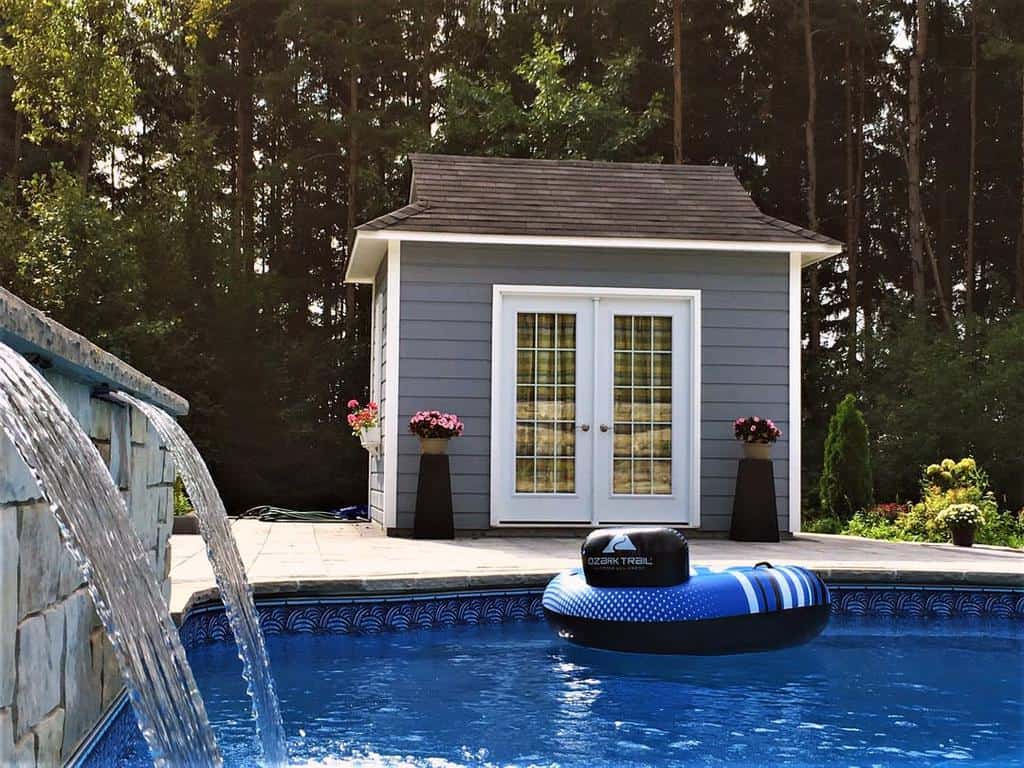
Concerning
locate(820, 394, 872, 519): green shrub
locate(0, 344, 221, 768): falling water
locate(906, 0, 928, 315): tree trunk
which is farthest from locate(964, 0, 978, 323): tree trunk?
locate(0, 344, 221, 768): falling water

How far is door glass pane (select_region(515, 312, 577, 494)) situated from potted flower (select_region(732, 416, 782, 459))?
4.44 ft

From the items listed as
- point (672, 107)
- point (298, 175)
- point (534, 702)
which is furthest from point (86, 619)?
point (672, 107)

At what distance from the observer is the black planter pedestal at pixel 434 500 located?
889 centimetres

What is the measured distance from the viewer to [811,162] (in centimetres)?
1792

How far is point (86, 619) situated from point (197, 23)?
1456cm

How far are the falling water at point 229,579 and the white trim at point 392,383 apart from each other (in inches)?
196

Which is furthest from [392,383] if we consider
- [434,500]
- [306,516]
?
[306,516]

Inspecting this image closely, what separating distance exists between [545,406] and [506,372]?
0.42 meters

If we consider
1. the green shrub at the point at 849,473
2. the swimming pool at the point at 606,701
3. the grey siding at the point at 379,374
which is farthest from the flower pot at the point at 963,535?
the grey siding at the point at 379,374

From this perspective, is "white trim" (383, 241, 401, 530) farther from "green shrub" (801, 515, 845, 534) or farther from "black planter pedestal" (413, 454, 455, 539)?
"green shrub" (801, 515, 845, 534)

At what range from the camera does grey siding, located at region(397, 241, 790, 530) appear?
920 cm

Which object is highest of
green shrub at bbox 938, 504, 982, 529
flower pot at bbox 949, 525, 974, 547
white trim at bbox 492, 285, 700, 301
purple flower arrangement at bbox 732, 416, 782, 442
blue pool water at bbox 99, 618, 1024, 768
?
white trim at bbox 492, 285, 700, 301

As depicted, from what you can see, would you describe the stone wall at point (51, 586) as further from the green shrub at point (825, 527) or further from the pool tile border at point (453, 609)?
the green shrub at point (825, 527)

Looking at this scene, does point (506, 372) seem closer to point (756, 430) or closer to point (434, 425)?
point (434, 425)
